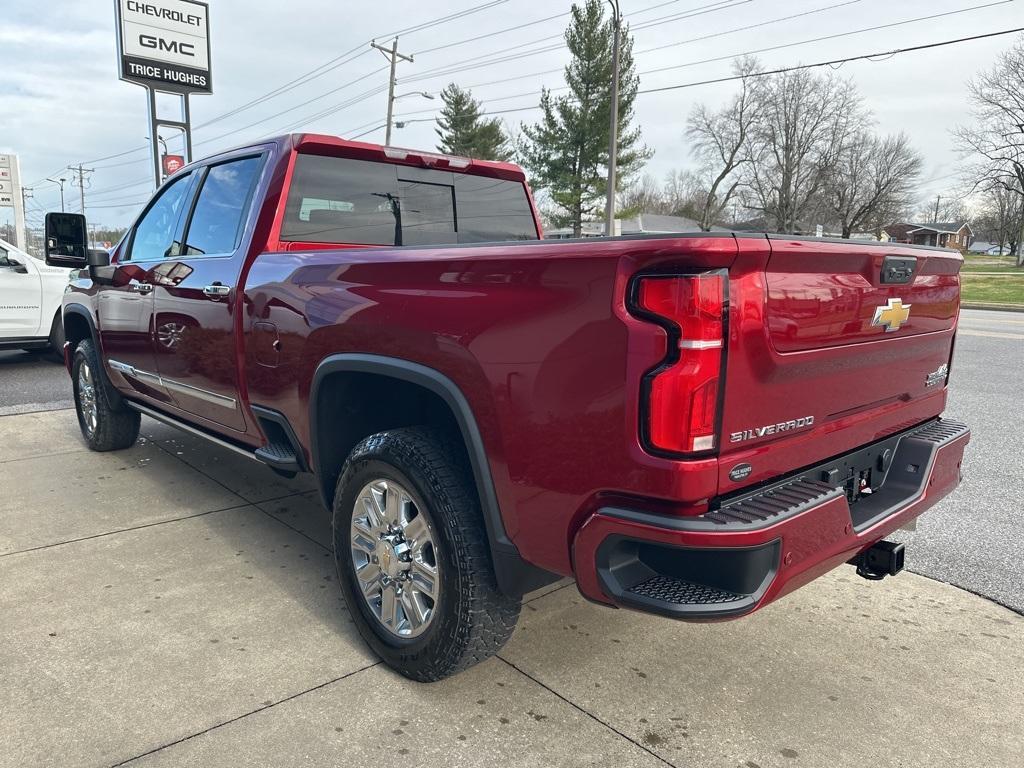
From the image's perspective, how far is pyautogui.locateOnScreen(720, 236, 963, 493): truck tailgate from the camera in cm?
186

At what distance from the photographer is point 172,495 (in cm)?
449

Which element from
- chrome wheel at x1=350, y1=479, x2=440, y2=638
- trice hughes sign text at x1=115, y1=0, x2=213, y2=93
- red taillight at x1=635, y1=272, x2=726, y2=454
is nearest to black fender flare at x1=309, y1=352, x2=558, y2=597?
chrome wheel at x1=350, y1=479, x2=440, y2=638

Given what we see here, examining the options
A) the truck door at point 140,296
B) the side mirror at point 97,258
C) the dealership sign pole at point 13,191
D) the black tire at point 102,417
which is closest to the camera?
the truck door at point 140,296

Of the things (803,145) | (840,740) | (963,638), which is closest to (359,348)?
(840,740)

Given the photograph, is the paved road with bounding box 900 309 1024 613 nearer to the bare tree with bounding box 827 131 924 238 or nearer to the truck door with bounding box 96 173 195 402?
the truck door with bounding box 96 173 195 402

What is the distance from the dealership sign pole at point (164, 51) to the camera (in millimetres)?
17875

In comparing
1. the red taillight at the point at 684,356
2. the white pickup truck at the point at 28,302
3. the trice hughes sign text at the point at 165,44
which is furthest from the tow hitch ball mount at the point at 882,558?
the trice hughes sign text at the point at 165,44

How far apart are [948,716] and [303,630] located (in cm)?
230

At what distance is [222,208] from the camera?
377cm

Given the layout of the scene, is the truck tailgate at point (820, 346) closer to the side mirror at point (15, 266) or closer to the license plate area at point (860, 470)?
the license plate area at point (860, 470)

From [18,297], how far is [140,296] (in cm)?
631

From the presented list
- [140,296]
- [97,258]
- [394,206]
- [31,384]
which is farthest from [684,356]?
[31,384]

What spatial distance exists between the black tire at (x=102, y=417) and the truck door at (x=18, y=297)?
4.66 meters

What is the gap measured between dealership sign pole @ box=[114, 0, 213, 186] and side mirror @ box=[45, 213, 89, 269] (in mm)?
14205
